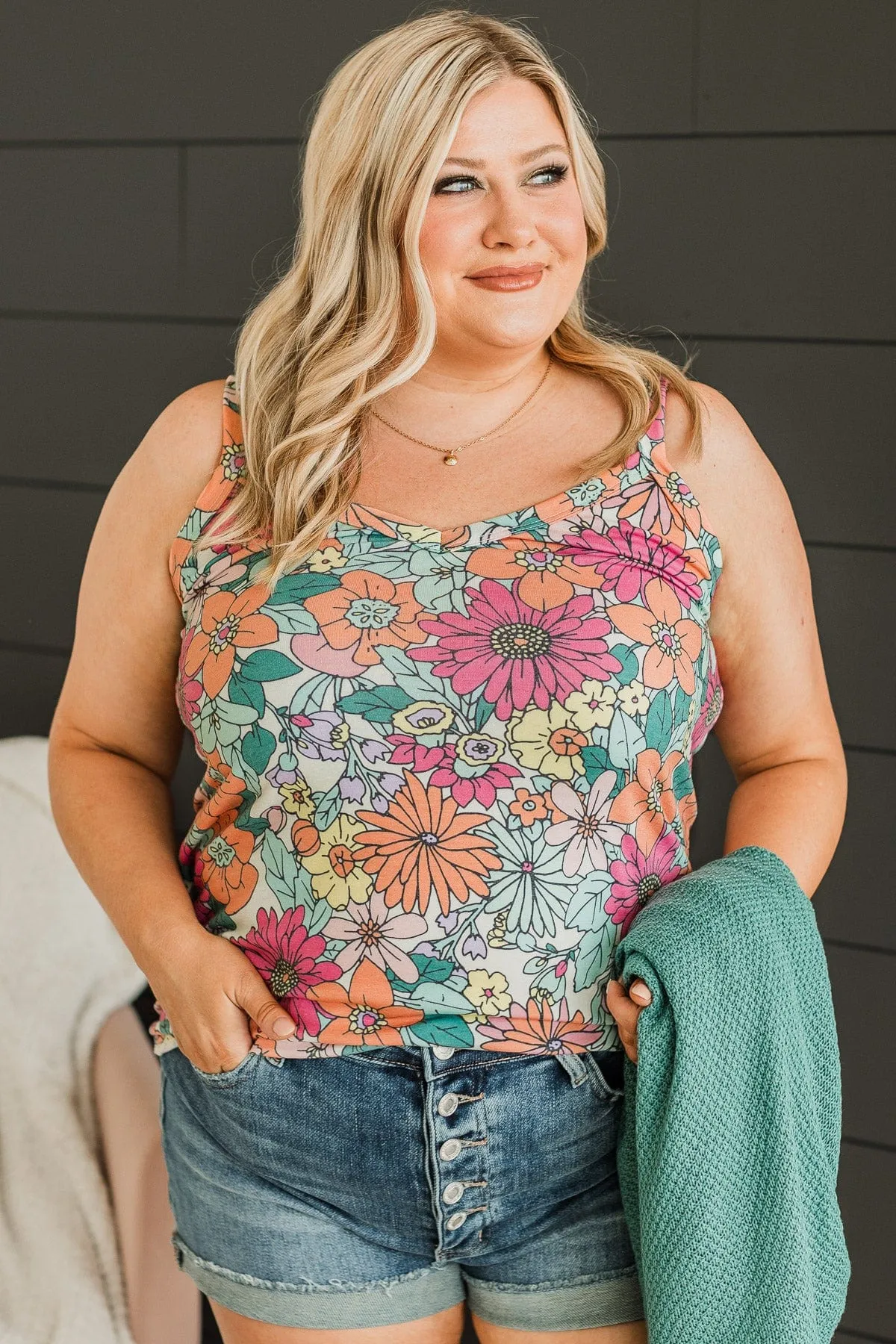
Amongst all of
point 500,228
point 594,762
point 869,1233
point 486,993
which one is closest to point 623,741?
point 594,762

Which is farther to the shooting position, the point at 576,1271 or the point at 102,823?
the point at 102,823

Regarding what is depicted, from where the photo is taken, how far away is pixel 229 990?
116 centimetres

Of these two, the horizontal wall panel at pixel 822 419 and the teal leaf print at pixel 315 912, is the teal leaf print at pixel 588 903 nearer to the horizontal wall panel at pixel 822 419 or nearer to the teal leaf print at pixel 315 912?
the teal leaf print at pixel 315 912

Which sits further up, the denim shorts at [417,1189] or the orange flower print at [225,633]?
the orange flower print at [225,633]

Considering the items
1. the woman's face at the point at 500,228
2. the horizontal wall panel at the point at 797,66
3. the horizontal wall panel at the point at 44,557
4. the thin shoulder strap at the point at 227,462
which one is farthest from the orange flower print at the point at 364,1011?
the horizontal wall panel at the point at 44,557

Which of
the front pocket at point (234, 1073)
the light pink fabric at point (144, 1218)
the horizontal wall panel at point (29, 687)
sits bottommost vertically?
the light pink fabric at point (144, 1218)

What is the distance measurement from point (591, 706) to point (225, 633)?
34 centimetres

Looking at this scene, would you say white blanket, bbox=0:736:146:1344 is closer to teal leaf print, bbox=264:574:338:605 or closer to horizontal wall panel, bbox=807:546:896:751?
teal leaf print, bbox=264:574:338:605

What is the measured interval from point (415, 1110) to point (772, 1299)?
32cm

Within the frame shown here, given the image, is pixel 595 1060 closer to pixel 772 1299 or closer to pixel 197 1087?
pixel 772 1299

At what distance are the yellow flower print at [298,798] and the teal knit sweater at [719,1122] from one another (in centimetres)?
28

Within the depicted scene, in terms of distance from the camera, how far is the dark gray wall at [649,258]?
5.06 feet

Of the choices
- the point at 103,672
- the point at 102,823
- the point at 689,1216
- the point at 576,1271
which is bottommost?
the point at 576,1271

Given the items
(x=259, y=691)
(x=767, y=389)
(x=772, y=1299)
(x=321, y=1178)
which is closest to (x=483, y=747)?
(x=259, y=691)
